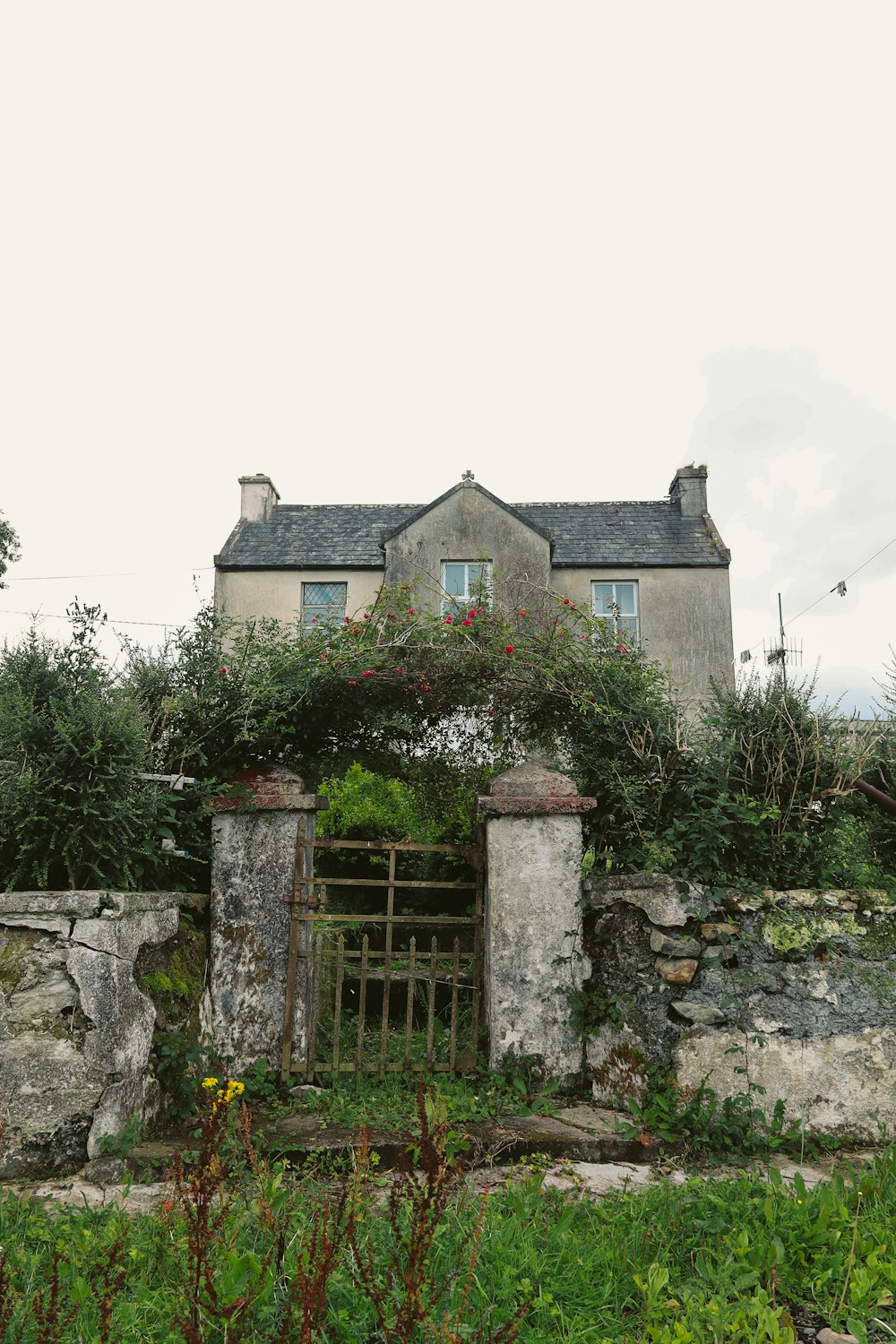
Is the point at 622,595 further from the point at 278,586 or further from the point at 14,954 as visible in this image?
the point at 14,954

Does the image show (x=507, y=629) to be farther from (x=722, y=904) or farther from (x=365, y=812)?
(x=365, y=812)

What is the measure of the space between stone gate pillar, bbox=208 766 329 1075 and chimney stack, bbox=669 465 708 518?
13257 mm

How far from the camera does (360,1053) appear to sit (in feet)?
17.5

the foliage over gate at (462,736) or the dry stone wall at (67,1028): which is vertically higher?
the foliage over gate at (462,736)

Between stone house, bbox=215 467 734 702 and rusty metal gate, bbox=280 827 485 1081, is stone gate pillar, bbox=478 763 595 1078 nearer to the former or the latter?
rusty metal gate, bbox=280 827 485 1081

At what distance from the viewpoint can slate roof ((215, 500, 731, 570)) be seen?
53.1 ft

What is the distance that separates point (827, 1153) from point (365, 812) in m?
4.70

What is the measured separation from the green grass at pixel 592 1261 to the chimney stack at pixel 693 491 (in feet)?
48.2

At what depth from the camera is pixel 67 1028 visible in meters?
4.53

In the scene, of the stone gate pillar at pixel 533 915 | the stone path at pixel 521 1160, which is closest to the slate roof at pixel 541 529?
the stone gate pillar at pixel 533 915

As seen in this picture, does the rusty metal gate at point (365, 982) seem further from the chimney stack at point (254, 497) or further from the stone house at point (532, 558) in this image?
the chimney stack at point (254, 497)

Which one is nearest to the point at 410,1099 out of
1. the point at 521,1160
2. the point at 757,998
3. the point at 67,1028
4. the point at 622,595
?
the point at 521,1160

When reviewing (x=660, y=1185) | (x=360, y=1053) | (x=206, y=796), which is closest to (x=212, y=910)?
(x=206, y=796)

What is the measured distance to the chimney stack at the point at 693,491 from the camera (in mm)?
17125
